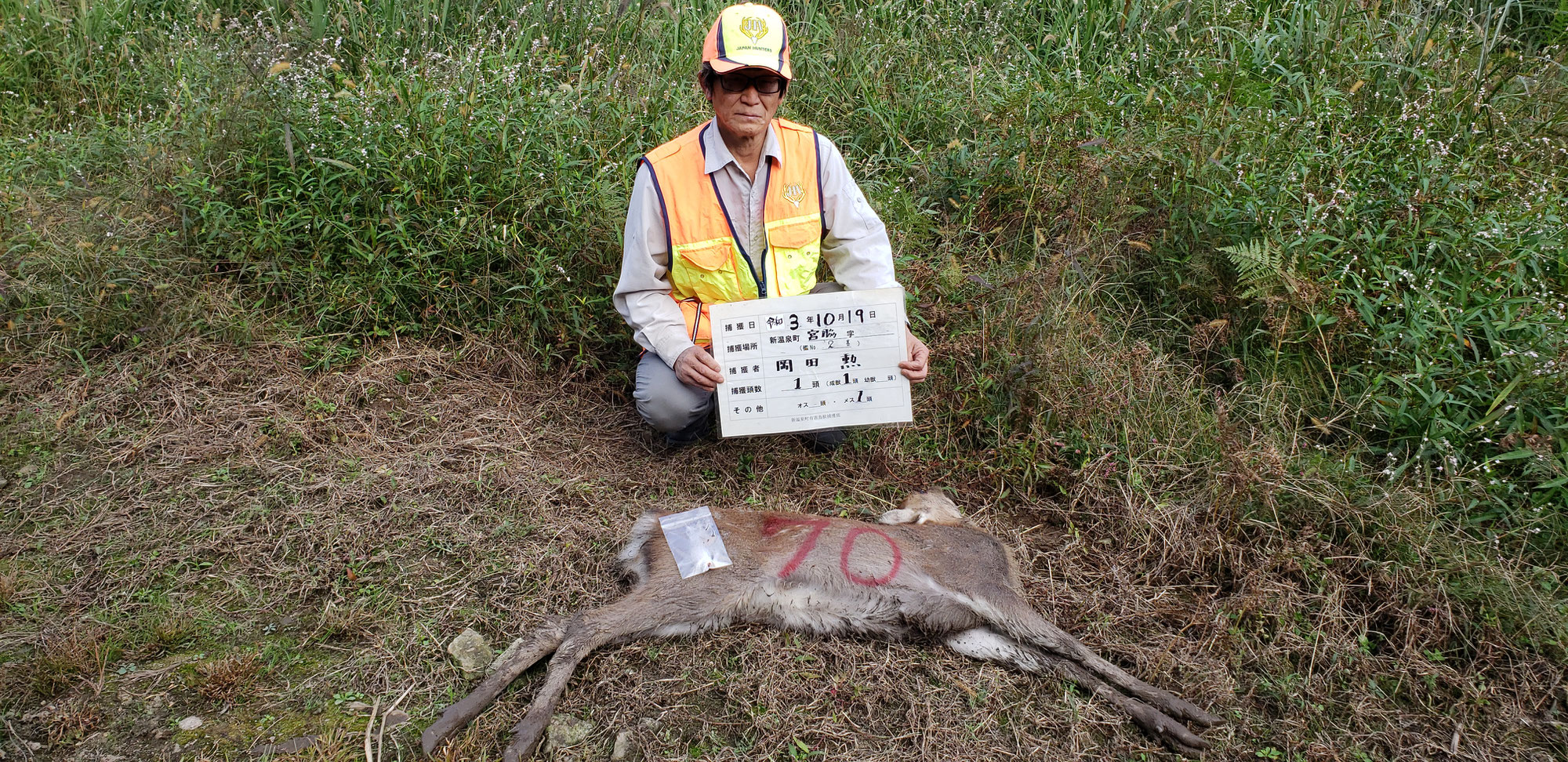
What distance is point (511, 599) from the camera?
310 centimetres

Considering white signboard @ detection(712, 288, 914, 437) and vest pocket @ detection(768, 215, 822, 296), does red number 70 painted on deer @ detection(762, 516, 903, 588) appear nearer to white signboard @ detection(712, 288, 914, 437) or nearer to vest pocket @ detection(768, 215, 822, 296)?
white signboard @ detection(712, 288, 914, 437)

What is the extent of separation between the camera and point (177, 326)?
3924 millimetres

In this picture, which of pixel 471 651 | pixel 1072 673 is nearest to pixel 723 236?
pixel 471 651

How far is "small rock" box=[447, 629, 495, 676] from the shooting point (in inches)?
112

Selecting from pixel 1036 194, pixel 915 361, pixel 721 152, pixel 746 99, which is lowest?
pixel 915 361

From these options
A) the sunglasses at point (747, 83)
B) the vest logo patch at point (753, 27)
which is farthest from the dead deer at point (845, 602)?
the vest logo patch at point (753, 27)

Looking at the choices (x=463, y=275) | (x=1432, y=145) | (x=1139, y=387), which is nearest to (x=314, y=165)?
(x=463, y=275)

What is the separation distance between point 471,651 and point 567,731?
430 mm

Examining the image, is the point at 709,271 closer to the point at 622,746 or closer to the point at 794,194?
the point at 794,194

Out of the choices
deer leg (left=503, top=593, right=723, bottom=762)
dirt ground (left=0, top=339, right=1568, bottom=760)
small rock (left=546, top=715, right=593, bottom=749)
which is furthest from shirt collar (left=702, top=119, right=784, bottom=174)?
small rock (left=546, top=715, right=593, bottom=749)

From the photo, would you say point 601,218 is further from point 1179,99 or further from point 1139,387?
point 1179,99

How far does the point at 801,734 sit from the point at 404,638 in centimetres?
124

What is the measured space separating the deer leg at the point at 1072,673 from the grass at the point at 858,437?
8 cm

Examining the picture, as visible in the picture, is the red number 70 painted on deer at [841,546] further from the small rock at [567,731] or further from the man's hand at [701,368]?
the small rock at [567,731]
